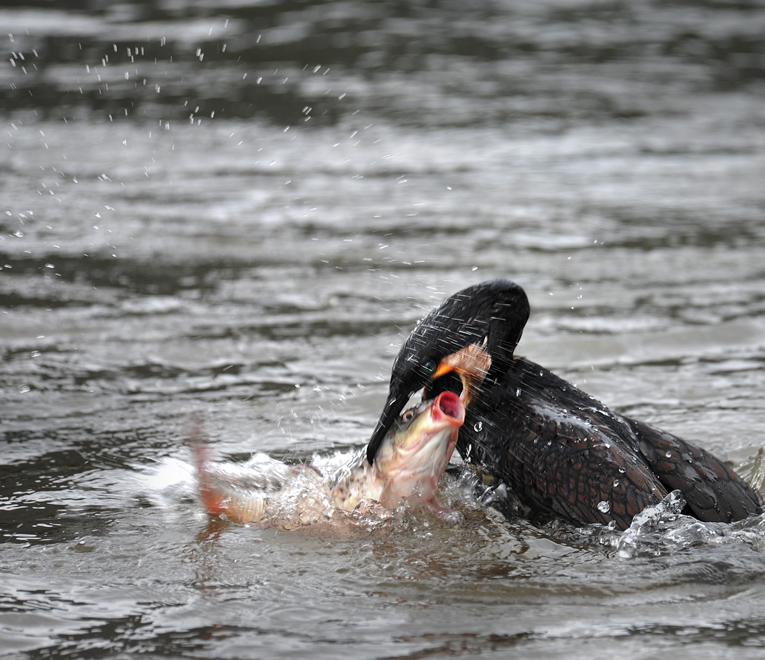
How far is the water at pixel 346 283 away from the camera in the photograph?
3170 mm

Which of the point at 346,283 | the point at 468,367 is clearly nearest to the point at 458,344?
the point at 468,367

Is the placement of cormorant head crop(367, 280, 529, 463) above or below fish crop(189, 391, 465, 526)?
above

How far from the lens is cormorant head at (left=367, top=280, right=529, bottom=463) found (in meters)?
3.30

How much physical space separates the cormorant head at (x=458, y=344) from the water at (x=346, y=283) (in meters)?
0.47

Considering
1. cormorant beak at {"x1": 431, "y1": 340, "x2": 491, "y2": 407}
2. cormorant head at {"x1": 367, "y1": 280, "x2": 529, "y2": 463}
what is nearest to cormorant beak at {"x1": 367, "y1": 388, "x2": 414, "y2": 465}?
cormorant head at {"x1": 367, "y1": 280, "x2": 529, "y2": 463}

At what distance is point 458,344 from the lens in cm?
333

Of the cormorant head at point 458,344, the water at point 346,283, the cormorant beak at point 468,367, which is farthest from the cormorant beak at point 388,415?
the water at point 346,283

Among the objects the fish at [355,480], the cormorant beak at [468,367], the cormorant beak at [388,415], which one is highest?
the cormorant beak at [468,367]

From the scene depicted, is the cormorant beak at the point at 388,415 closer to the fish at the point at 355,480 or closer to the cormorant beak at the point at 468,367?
the fish at the point at 355,480

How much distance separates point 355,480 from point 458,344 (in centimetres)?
65

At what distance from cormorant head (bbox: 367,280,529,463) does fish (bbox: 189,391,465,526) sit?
0.23ft

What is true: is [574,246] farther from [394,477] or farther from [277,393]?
[394,477]

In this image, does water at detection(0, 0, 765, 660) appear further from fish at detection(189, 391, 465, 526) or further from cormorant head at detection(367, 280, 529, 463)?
cormorant head at detection(367, 280, 529, 463)

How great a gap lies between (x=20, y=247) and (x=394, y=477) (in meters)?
4.79
